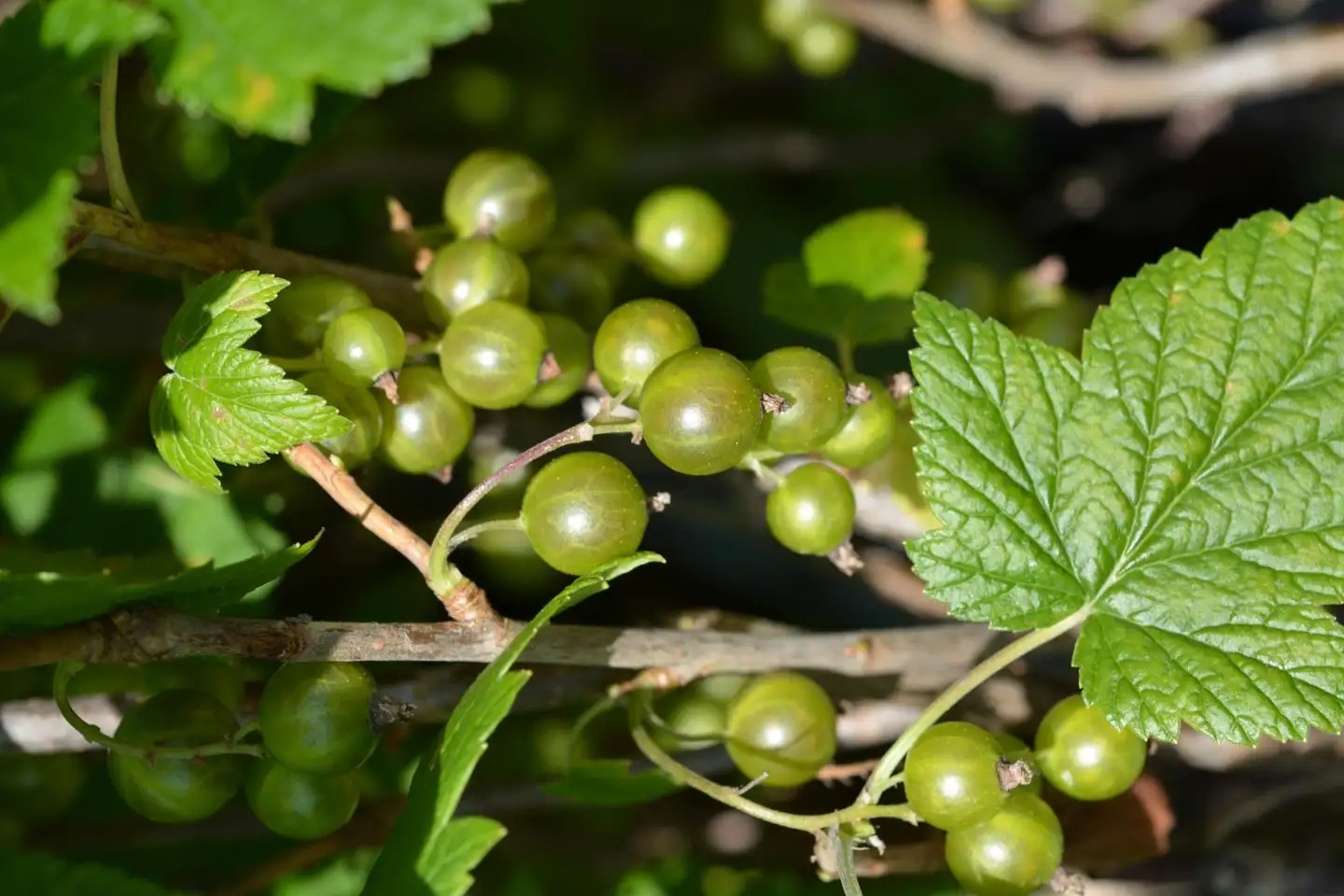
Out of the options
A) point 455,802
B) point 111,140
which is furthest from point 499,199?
point 455,802

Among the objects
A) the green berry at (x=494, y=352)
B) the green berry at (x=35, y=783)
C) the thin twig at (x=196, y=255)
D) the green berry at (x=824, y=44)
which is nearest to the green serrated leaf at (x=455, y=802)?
the green berry at (x=494, y=352)

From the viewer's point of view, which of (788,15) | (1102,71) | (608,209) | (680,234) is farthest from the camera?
(608,209)

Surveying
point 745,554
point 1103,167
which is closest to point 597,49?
point 1103,167

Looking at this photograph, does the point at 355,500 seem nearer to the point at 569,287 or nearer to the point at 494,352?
the point at 494,352

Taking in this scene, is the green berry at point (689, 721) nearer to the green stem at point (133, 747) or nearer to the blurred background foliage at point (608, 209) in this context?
the blurred background foliage at point (608, 209)

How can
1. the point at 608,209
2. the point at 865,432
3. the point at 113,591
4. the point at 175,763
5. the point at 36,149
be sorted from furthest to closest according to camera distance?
the point at 608,209 < the point at 865,432 < the point at 175,763 < the point at 113,591 < the point at 36,149

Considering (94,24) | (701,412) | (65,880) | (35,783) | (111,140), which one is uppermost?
(94,24)

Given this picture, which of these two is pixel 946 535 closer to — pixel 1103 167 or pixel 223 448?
pixel 223 448
